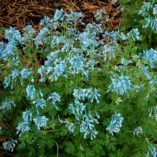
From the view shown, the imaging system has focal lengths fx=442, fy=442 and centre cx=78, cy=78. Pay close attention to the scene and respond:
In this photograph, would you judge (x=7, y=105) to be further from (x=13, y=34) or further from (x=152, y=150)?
(x=152, y=150)

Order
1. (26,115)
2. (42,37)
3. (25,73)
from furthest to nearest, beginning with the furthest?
(42,37) → (25,73) → (26,115)

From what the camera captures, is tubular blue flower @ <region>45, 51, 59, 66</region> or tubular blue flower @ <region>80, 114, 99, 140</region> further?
tubular blue flower @ <region>45, 51, 59, 66</region>

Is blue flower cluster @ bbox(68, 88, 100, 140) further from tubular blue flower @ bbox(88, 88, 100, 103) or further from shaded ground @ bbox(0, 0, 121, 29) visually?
shaded ground @ bbox(0, 0, 121, 29)

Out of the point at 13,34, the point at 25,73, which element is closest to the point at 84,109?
the point at 25,73

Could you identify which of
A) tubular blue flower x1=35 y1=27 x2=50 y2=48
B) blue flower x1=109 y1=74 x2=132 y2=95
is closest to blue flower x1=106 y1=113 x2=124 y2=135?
blue flower x1=109 y1=74 x2=132 y2=95

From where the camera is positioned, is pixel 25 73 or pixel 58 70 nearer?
pixel 58 70

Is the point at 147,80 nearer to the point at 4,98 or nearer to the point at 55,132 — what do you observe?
the point at 55,132

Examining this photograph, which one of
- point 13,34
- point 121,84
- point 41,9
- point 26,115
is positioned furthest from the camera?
point 41,9

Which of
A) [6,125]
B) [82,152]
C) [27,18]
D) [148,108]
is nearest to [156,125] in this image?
[148,108]

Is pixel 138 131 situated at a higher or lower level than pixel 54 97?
lower
